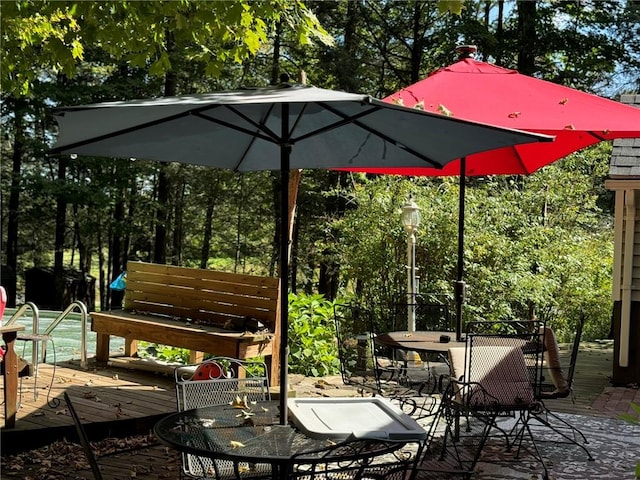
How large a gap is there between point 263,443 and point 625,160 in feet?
21.5

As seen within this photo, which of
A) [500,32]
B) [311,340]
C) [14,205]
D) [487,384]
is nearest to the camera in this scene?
[487,384]

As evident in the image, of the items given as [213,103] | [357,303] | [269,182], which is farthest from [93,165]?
[213,103]

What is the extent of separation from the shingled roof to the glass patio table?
585 centimetres

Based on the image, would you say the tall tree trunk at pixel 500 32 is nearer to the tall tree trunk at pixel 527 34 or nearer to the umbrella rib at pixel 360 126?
the tall tree trunk at pixel 527 34

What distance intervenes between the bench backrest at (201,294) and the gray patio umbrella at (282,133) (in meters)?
2.22

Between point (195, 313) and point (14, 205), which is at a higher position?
point (14, 205)

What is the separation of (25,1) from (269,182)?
13955mm

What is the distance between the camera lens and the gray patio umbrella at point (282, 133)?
305 cm

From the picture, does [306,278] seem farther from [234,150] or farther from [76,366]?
[234,150]

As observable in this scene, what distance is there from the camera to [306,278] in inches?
792

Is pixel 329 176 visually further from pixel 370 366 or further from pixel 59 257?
pixel 370 366

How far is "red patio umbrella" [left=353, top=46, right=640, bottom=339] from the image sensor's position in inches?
190

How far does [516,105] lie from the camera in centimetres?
514

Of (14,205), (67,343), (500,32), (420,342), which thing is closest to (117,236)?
(14,205)
